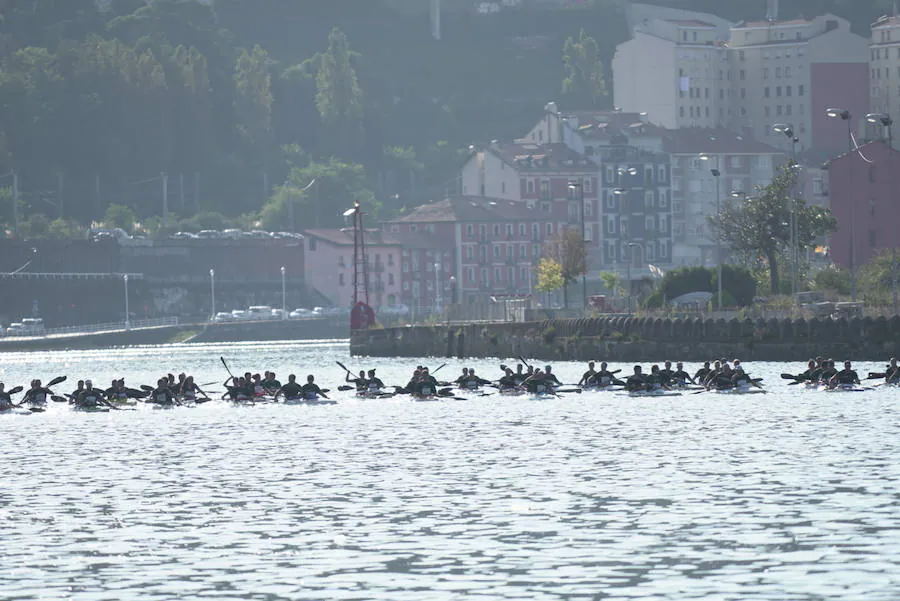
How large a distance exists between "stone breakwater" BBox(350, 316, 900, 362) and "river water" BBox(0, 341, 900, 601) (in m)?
19.2

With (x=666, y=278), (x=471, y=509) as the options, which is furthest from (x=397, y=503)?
(x=666, y=278)

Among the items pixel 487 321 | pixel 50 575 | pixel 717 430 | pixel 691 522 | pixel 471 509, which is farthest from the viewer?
pixel 487 321

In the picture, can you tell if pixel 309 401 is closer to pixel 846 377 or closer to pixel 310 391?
pixel 310 391

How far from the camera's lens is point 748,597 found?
35.1 meters

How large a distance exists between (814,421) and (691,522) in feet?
87.1

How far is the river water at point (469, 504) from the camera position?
37.4m

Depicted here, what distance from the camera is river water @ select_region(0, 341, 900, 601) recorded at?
3744cm

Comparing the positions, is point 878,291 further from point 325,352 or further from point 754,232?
point 325,352

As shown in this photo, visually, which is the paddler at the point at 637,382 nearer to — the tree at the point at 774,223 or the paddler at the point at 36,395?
the paddler at the point at 36,395

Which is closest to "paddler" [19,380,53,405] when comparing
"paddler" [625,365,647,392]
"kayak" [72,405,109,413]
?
"kayak" [72,405,109,413]

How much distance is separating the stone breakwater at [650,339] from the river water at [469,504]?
19.2m

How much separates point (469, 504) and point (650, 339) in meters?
67.6

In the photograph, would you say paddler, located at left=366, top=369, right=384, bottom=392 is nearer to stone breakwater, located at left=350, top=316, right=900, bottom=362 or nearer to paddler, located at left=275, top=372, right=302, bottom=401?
paddler, located at left=275, top=372, right=302, bottom=401

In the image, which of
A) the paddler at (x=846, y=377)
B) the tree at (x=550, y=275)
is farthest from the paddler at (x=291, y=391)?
the tree at (x=550, y=275)
